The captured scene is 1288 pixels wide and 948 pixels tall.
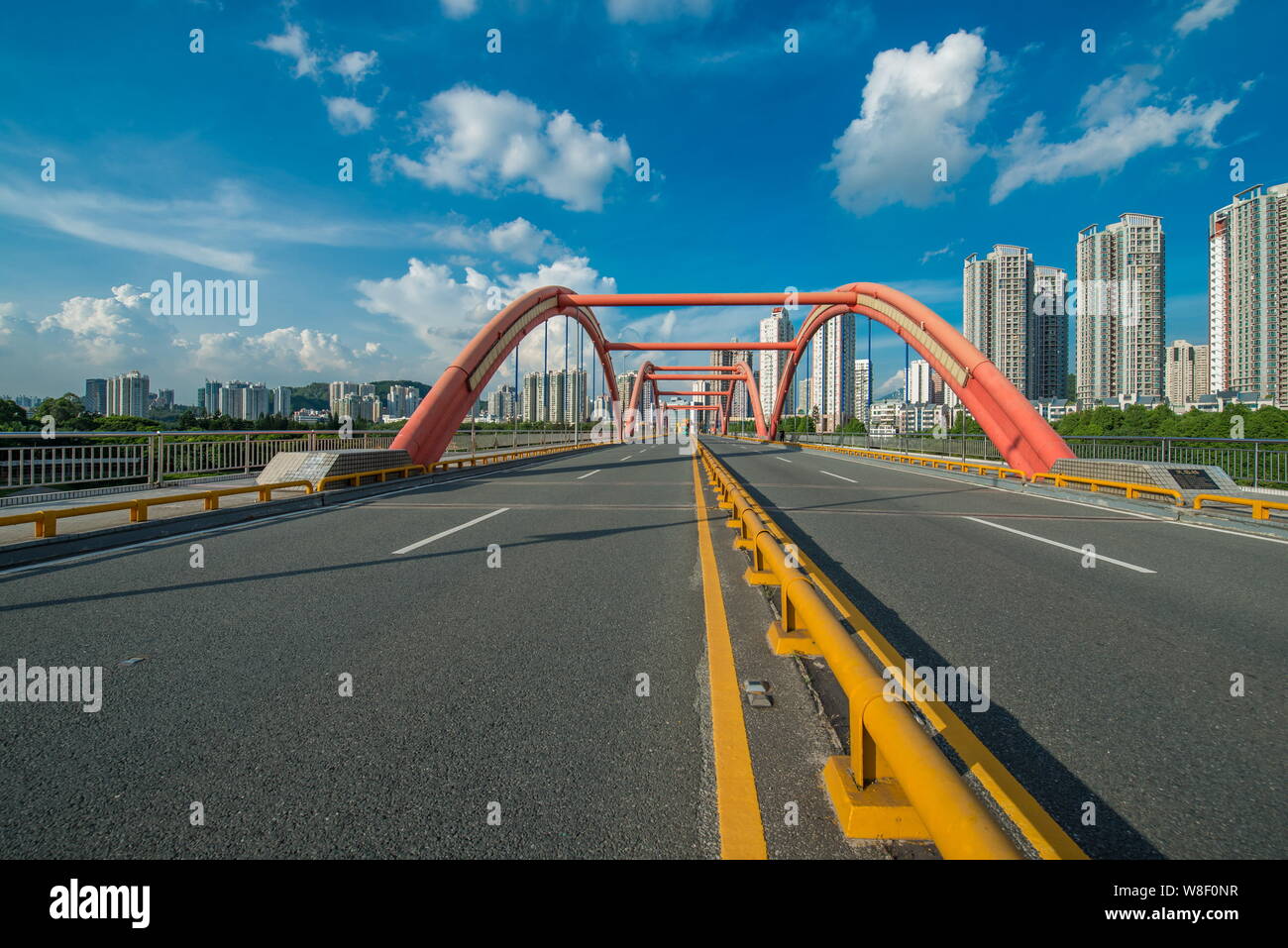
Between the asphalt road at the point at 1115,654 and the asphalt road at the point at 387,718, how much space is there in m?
0.96

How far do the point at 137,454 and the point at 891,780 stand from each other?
1635 centimetres

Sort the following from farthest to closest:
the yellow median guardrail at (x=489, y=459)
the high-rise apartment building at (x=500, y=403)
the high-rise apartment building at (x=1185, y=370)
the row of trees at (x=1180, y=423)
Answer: the high-rise apartment building at (x=500, y=403), the high-rise apartment building at (x=1185, y=370), the row of trees at (x=1180, y=423), the yellow median guardrail at (x=489, y=459)

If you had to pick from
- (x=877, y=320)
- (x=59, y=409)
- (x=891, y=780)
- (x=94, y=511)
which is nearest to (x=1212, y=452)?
(x=877, y=320)

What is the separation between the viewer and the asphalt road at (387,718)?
193 centimetres

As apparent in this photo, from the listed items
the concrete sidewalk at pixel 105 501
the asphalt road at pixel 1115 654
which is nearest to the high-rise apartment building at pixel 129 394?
the concrete sidewalk at pixel 105 501

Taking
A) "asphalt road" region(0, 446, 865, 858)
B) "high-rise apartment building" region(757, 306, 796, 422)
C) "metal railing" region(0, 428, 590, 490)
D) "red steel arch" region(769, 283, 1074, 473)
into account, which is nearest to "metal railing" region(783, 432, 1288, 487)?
"red steel arch" region(769, 283, 1074, 473)

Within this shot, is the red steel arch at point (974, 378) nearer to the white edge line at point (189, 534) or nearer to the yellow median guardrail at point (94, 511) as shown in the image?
the white edge line at point (189, 534)

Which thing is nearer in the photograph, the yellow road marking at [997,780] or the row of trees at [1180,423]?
the yellow road marking at [997,780]

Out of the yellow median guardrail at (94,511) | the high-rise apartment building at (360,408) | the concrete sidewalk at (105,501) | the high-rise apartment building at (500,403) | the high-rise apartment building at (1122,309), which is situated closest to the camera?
the yellow median guardrail at (94,511)

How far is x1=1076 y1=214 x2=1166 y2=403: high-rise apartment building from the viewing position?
75.7 metres

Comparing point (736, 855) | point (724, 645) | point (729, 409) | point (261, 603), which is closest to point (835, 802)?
point (736, 855)

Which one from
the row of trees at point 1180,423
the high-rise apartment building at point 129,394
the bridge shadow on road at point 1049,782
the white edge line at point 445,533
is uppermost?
the high-rise apartment building at point 129,394

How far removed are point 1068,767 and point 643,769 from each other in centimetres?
171

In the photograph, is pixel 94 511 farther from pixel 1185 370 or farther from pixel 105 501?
pixel 1185 370
